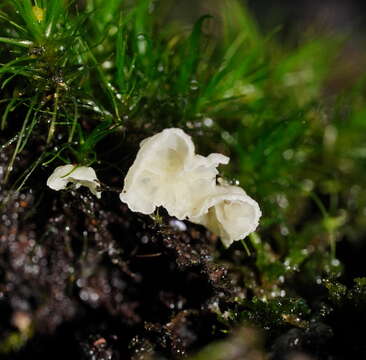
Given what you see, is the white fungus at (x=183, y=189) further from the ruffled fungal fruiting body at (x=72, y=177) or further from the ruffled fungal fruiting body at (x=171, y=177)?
the ruffled fungal fruiting body at (x=72, y=177)

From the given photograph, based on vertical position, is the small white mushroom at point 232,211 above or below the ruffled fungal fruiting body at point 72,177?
below

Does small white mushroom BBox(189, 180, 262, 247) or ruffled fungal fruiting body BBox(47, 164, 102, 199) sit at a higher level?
ruffled fungal fruiting body BBox(47, 164, 102, 199)

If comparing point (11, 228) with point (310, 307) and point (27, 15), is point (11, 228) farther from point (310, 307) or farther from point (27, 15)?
point (310, 307)

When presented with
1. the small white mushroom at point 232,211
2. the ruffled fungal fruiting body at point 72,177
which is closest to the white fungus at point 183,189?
the small white mushroom at point 232,211

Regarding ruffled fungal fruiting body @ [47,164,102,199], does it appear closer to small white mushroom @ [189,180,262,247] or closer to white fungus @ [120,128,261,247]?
white fungus @ [120,128,261,247]

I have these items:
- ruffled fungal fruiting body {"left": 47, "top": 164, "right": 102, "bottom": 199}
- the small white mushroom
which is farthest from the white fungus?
ruffled fungal fruiting body {"left": 47, "top": 164, "right": 102, "bottom": 199}
